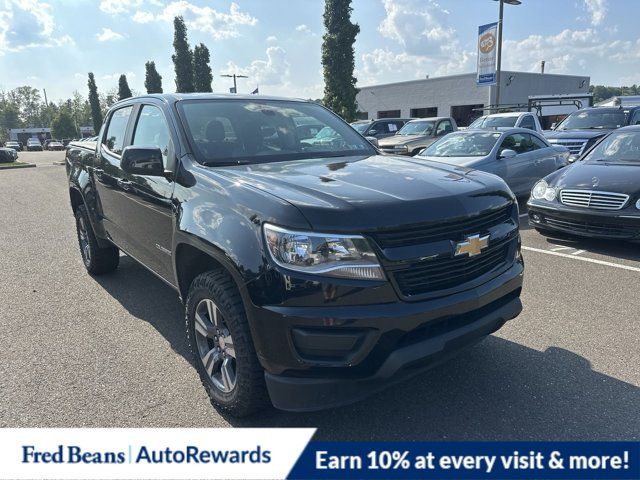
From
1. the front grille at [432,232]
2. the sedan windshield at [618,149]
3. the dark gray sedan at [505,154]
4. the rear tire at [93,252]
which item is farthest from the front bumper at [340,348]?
the dark gray sedan at [505,154]

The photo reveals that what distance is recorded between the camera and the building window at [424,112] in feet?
132

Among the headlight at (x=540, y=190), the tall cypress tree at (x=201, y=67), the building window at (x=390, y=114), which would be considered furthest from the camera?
the building window at (x=390, y=114)

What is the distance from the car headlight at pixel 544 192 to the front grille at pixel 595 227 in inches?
10.6

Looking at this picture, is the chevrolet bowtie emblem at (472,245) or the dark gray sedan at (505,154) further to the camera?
the dark gray sedan at (505,154)

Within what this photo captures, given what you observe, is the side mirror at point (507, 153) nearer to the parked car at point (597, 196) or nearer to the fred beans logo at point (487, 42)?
the parked car at point (597, 196)

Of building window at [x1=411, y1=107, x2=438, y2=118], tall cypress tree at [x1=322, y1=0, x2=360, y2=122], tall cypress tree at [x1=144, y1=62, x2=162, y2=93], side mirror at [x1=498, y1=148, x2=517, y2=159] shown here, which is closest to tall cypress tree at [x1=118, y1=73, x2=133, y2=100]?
tall cypress tree at [x1=144, y1=62, x2=162, y2=93]

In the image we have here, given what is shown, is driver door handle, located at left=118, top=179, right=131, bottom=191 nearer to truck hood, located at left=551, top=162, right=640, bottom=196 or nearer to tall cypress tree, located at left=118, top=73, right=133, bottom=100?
truck hood, located at left=551, top=162, right=640, bottom=196

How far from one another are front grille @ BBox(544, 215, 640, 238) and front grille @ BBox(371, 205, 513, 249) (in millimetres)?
3870

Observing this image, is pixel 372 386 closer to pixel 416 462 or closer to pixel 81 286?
pixel 416 462

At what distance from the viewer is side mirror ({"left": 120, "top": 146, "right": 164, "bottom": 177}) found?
3.02 m

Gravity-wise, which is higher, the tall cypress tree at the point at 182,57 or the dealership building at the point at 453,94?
the tall cypress tree at the point at 182,57

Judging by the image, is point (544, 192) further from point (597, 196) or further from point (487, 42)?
point (487, 42)

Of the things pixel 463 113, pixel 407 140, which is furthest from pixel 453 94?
pixel 407 140

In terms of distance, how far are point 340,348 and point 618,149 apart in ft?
21.4
